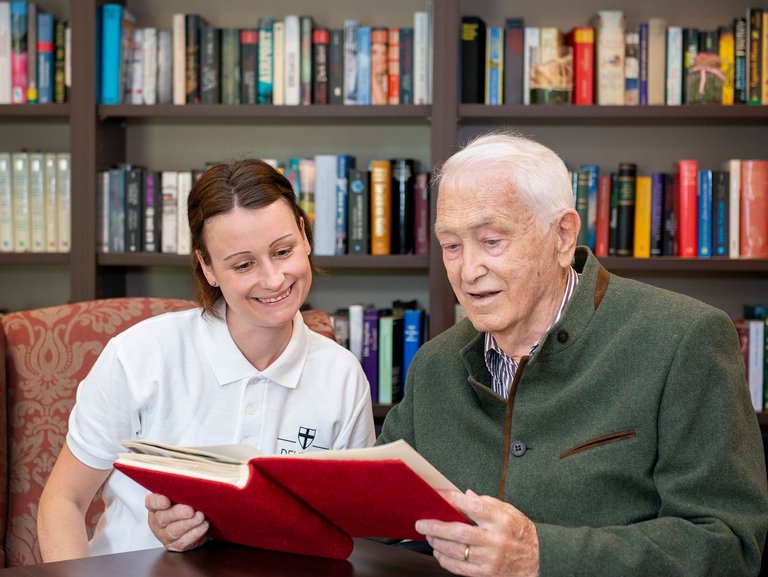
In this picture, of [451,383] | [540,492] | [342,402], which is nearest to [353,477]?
[540,492]

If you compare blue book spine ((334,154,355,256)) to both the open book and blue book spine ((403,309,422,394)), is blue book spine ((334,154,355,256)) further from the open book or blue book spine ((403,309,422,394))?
the open book

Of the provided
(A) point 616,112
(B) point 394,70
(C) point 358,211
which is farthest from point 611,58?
(C) point 358,211

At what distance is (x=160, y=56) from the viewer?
9.68ft

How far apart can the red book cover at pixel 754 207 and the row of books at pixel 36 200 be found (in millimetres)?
2074

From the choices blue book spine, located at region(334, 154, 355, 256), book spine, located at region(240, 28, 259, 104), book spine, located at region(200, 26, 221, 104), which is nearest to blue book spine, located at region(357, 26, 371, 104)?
blue book spine, located at region(334, 154, 355, 256)

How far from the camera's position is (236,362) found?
176 cm

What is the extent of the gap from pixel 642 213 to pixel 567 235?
142 cm

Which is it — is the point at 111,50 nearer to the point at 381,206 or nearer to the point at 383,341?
the point at 381,206

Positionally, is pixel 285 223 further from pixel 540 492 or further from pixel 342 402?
pixel 540 492

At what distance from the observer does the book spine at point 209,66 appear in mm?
2922

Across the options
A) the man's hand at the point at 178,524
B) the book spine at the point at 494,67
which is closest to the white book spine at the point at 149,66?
the book spine at the point at 494,67

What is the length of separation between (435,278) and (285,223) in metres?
1.19

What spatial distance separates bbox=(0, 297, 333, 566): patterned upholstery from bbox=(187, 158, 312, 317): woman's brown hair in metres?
0.27

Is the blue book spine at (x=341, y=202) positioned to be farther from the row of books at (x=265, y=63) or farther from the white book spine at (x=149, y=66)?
the white book spine at (x=149, y=66)
